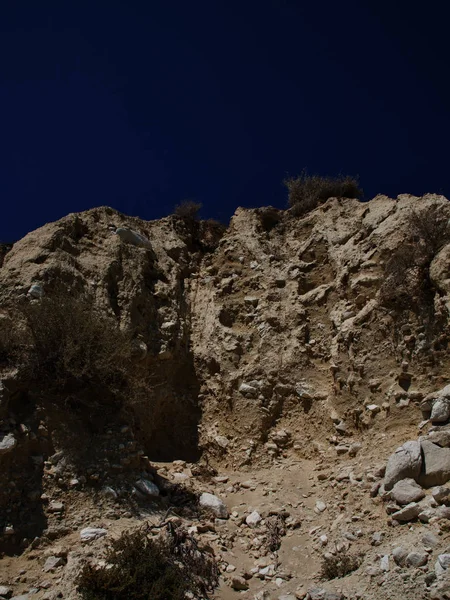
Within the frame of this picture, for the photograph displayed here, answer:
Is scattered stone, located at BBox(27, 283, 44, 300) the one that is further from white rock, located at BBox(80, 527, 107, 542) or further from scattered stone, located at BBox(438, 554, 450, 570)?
scattered stone, located at BBox(438, 554, 450, 570)

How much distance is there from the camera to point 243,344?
874 cm

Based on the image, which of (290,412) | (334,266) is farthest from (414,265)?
(290,412)

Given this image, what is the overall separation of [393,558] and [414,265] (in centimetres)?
442

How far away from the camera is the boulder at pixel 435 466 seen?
17.1ft

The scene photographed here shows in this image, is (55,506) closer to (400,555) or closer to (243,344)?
(400,555)

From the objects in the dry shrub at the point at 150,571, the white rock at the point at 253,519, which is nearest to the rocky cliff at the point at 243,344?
the white rock at the point at 253,519

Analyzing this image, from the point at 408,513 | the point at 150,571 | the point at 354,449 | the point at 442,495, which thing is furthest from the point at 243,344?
the point at 150,571

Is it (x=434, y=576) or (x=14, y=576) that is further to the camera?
(x=14, y=576)


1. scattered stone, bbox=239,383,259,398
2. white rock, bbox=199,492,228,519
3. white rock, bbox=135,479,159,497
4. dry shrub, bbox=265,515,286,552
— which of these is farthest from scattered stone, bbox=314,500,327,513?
scattered stone, bbox=239,383,259,398

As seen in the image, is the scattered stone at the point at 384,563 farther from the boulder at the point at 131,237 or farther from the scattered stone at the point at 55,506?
the boulder at the point at 131,237

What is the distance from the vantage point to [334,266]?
9.21 m

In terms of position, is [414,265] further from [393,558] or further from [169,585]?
[169,585]

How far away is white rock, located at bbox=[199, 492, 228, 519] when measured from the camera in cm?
628

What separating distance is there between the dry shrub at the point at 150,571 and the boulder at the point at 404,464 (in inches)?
83.2
